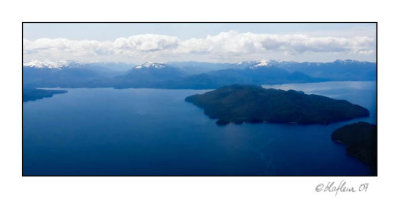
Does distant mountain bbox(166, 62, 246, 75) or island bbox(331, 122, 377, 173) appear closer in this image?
island bbox(331, 122, 377, 173)

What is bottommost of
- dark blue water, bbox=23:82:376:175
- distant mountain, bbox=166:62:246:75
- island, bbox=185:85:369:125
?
dark blue water, bbox=23:82:376:175

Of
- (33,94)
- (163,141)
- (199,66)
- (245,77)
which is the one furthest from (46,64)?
(245,77)

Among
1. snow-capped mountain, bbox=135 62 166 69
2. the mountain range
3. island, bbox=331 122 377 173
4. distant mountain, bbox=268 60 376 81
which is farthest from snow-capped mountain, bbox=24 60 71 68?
island, bbox=331 122 377 173

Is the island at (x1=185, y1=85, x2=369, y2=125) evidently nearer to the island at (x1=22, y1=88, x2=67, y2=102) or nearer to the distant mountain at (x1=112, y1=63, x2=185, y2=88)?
the distant mountain at (x1=112, y1=63, x2=185, y2=88)

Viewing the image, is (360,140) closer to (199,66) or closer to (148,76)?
(199,66)

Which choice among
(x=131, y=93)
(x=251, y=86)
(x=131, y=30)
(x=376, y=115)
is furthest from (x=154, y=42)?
(x=376, y=115)

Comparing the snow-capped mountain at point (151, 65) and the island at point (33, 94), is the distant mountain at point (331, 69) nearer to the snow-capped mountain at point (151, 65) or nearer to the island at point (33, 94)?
the snow-capped mountain at point (151, 65)

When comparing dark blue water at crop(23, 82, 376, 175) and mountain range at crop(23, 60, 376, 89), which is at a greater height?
mountain range at crop(23, 60, 376, 89)

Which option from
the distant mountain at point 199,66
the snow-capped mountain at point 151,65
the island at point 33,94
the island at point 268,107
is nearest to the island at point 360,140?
the island at point 268,107
